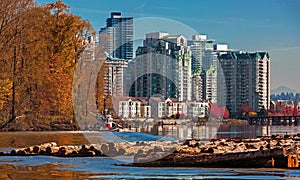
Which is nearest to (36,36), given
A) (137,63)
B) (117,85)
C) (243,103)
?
(137,63)

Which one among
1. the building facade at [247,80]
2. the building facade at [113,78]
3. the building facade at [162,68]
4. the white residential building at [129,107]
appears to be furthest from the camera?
the building facade at [247,80]

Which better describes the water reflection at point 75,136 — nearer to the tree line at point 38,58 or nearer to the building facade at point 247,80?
the tree line at point 38,58

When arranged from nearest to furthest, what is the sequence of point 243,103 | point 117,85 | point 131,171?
point 131,171, point 117,85, point 243,103

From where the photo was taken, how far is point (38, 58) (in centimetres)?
6462

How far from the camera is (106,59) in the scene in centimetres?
7188

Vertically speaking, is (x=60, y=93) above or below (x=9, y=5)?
below

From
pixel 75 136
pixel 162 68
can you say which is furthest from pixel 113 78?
pixel 75 136

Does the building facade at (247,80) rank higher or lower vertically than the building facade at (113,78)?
higher

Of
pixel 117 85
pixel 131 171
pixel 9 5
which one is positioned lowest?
pixel 131 171

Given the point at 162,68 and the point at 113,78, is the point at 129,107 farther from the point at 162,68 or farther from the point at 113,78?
the point at 162,68

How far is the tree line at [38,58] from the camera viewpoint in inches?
2435

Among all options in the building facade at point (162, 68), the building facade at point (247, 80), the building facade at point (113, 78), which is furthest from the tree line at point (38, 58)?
the building facade at point (247, 80)

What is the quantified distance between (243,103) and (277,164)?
145 m

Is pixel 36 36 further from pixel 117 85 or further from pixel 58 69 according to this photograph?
pixel 117 85
